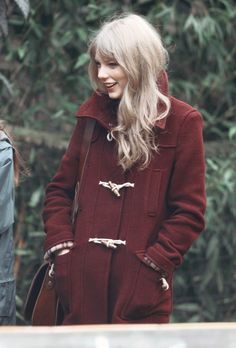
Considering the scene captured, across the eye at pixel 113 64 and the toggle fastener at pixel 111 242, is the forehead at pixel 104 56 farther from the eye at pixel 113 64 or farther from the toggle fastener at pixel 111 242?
Result: the toggle fastener at pixel 111 242

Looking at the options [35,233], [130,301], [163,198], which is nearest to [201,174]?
[163,198]

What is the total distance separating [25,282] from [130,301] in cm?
304

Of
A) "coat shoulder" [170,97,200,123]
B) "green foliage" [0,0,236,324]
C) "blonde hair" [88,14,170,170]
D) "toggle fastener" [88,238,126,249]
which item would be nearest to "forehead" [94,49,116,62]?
"blonde hair" [88,14,170,170]

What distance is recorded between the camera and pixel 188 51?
287 inches

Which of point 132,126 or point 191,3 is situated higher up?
point 191,3

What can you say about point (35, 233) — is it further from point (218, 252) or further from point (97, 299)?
point (97, 299)

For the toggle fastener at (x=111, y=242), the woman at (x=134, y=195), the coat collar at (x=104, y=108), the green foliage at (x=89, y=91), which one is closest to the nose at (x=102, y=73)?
the woman at (x=134, y=195)

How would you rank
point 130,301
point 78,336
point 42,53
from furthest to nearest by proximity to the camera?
point 42,53, point 130,301, point 78,336

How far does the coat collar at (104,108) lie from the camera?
4.26 meters

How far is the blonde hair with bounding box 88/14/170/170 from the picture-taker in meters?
4.15

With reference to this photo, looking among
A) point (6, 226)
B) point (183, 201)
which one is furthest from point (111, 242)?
point (6, 226)

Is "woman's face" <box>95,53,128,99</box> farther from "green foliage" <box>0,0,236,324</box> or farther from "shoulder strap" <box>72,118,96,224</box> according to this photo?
"green foliage" <box>0,0,236,324</box>

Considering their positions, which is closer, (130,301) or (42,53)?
(130,301)

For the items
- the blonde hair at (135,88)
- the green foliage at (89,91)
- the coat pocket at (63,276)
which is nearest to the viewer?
the blonde hair at (135,88)
